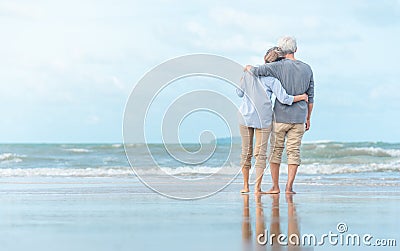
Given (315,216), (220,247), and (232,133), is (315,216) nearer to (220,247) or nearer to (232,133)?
(220,247)

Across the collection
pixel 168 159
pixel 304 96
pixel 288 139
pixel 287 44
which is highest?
pixel 287 44

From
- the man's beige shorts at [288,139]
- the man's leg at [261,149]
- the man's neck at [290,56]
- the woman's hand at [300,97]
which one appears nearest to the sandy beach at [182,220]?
the man's leg at [261,149]

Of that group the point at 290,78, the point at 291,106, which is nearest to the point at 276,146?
the point at 291,106

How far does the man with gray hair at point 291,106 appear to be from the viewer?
7301mm

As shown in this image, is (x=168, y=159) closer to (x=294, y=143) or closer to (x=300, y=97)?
(x=294, y=143)

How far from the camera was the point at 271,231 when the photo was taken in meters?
4.50

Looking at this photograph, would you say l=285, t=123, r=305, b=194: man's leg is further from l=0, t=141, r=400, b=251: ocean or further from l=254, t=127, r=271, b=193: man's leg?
l=0, t=141, r=400, b=251: ocean

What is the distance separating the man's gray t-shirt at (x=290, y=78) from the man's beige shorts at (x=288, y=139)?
0.08 m

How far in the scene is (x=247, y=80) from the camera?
7.33 m

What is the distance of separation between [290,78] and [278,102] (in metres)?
0.28

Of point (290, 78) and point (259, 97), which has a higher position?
point (290, 78)

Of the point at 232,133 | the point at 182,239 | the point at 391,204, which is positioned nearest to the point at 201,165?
the point at 232,133

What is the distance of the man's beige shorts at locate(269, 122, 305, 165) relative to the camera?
7.42 m

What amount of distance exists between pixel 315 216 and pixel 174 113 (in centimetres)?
259
